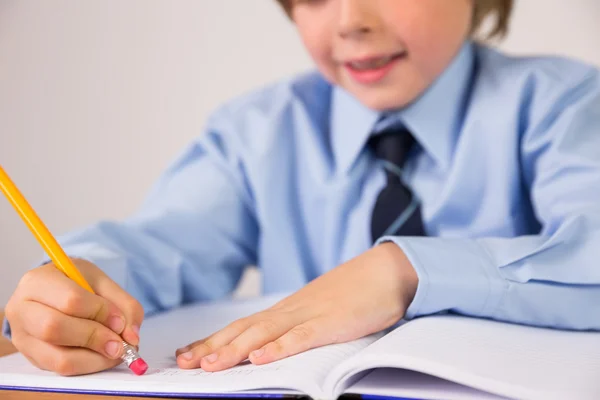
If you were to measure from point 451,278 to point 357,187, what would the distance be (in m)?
0.36

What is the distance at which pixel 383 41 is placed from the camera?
81 centimetres

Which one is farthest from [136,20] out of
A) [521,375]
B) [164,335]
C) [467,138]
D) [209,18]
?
[521,375]

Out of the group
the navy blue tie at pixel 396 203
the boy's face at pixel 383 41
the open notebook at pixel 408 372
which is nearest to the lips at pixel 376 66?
the boy's face at pixel 383 41

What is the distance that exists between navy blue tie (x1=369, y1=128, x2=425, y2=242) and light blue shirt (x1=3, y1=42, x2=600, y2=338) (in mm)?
25

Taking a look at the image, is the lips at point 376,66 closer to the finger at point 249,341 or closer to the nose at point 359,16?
the nose at point 359,16

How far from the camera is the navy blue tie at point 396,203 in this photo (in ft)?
2.79

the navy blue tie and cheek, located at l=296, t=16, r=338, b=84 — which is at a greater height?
cheek, located at l=296, t=16, r=338, b=84

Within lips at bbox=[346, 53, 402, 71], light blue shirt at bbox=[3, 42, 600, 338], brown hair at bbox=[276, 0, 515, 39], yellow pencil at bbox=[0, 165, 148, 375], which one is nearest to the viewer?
yellow pencil at bbox=[0, 165, 148, 375]

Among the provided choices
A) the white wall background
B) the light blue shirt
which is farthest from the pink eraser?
the white wall background

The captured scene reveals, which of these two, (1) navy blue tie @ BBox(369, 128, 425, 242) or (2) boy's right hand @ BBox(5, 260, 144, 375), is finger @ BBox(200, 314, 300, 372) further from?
(1) navy blue tie @ BBox(369, 128, 425, 242)

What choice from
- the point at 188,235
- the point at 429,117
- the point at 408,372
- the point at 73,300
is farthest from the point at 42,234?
the point at 429,117

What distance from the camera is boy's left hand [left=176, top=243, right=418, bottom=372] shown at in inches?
20.5

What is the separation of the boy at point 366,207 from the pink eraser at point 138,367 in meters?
0.02

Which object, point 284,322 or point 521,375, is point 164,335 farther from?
point 521,375
